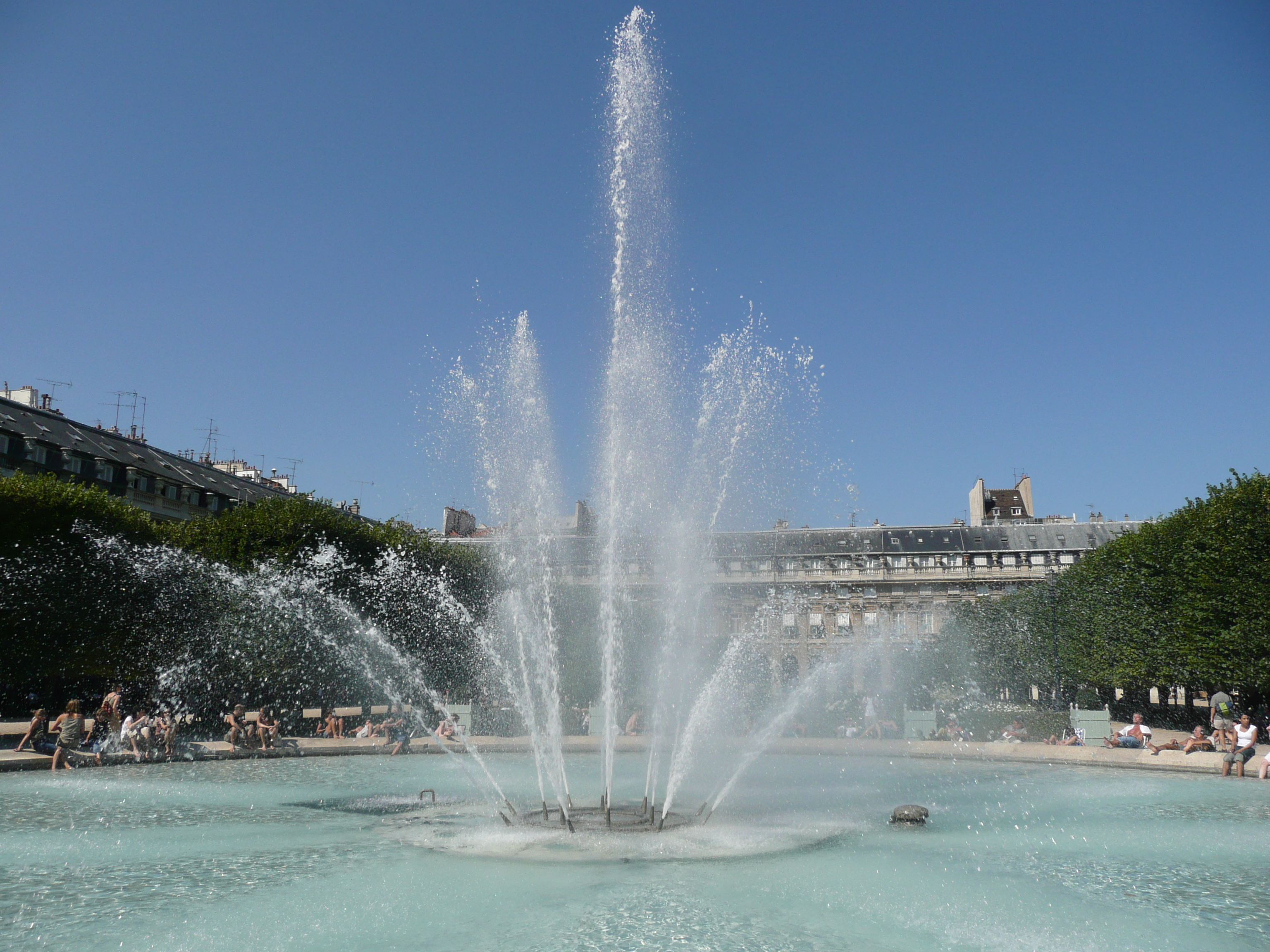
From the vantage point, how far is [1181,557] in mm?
37719

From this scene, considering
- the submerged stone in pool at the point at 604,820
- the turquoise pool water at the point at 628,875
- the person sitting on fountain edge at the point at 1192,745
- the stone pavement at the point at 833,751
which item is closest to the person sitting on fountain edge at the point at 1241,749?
the stone pavement at the point at 833,751

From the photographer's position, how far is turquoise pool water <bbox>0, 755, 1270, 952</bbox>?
9.12 m

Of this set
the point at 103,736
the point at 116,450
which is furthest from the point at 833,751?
the point at 116,450

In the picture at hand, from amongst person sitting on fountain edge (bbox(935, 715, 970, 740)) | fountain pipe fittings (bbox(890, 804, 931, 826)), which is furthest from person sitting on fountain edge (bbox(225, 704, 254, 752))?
person sitting on fountain edge (bbox(935, 715, 970, 740))

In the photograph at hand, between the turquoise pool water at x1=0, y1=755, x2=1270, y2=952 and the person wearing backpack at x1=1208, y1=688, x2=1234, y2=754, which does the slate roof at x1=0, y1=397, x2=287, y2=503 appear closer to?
the turquoise pool water at x1=0, y1=755, x2=1270, y2=952

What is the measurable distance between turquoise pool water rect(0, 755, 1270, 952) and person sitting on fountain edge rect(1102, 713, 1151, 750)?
8.58 metres

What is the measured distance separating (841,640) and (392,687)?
54321 mm

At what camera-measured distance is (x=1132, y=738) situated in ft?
89.2

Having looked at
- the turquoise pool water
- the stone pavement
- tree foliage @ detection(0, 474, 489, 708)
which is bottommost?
the turquoise pool water

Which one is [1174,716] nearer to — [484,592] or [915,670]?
[915,670]

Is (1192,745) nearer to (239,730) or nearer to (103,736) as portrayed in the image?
(239,730)

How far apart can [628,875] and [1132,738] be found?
70.0 ft

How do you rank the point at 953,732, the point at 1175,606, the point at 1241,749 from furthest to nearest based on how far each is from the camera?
the point at 1175,606 < the point at 953,732 < the point at 1241,749

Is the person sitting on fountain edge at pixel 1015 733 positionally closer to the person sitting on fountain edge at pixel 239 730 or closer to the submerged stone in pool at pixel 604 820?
the submerged stone in pool at pixel 604 820
